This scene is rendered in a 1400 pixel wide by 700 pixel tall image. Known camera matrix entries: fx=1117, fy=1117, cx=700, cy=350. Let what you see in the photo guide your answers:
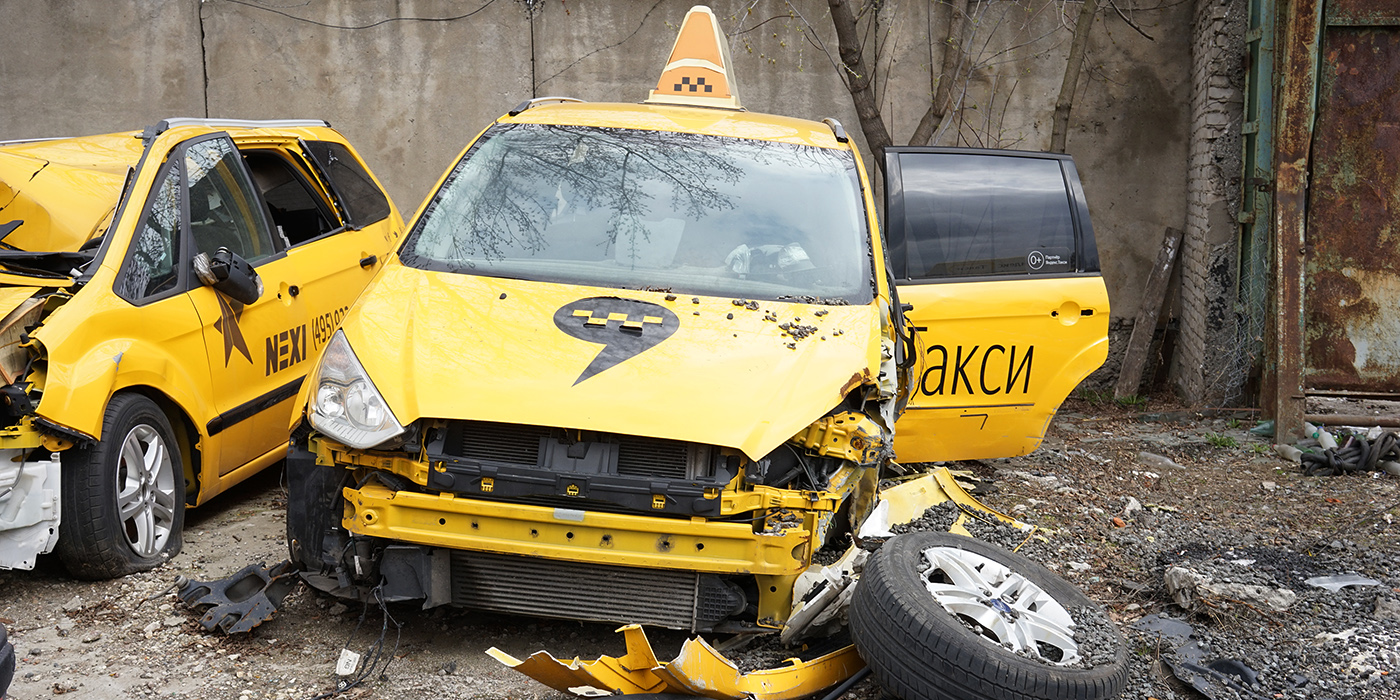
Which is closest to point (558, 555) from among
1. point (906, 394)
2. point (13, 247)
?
point (906, 394)

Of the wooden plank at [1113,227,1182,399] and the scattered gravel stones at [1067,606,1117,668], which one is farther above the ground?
the wooden plank at [1113,227,1182,399]

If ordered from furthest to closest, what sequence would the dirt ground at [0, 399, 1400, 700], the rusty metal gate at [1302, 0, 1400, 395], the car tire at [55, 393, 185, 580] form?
the rusty metal gate at [1302, 0, 1400, 395] → the car tire at [55, 393, 185, 580] → the dirt ground at [0, 399, 1400, 700]

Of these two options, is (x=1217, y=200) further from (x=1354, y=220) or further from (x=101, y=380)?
(x=101, y=380)

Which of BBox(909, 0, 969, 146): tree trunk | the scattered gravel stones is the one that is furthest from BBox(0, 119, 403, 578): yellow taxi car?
BBox(909, 0, 969, 146): tree trunk

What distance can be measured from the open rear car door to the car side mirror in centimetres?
275

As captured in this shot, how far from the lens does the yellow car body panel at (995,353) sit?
5000 mm

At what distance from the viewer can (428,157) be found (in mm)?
8164

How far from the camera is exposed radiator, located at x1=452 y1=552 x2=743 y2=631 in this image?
3.30 metres

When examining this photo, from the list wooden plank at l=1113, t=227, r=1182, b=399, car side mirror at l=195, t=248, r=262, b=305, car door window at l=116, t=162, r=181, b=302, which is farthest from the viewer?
wooden plank at l=1113, t=227, r=1182, b=399

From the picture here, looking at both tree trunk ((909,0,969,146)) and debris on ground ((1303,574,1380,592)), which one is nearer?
debris on ground ((1303,574,1380,592))

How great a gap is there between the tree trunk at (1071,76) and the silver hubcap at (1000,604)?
476cm

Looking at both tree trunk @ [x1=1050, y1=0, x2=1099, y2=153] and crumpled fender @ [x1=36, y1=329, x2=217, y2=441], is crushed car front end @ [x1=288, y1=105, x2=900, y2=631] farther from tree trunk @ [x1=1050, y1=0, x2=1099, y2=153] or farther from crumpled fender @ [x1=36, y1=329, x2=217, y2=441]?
tree trunk @ [x1=1050, y1=0, x2=1099, y2=153]

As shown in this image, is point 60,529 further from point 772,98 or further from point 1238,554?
point 772,98

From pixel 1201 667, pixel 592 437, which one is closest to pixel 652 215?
pixel 592 437
